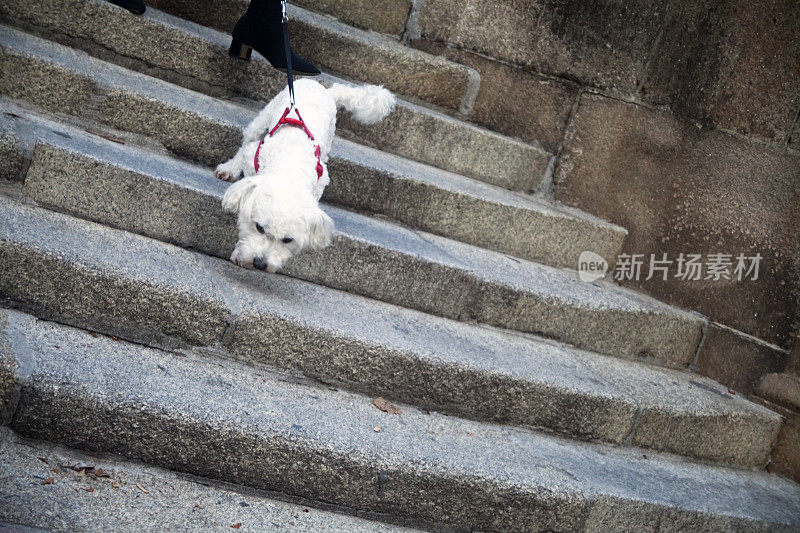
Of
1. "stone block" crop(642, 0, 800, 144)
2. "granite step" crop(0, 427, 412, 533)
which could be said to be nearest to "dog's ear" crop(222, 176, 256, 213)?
"granite step" crop(0, 427, 412, 533)

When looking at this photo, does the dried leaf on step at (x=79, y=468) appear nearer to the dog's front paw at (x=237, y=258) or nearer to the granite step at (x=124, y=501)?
the granite step at (x=124, y=501)

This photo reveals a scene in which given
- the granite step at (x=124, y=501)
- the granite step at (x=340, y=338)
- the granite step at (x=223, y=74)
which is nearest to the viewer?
the granite step at (x=124, y=501)

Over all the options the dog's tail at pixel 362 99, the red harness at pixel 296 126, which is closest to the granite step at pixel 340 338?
the red harness at pixel 296 126

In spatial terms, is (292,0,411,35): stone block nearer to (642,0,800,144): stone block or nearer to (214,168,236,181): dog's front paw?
(642,0,800,144): stone block

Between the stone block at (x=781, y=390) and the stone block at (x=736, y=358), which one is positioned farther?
the stone block at (x=736, y=358)

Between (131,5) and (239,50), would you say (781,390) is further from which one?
(131,5)

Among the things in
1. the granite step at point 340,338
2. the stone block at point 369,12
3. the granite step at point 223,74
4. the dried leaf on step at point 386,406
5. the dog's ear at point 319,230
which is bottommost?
the dried leaf on step at point 386,406

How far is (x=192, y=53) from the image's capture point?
401cm

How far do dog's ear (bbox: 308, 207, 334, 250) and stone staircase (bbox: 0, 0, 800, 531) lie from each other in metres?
0.26

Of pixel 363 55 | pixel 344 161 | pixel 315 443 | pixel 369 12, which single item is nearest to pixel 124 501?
pixel 315 443

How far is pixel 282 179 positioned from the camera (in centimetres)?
299

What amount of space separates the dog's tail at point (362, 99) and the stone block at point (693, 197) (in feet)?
5.32

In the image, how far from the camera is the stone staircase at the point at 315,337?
89.7 inches

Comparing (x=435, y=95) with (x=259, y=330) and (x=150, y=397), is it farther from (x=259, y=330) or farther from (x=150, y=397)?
(x=150, y=397)
